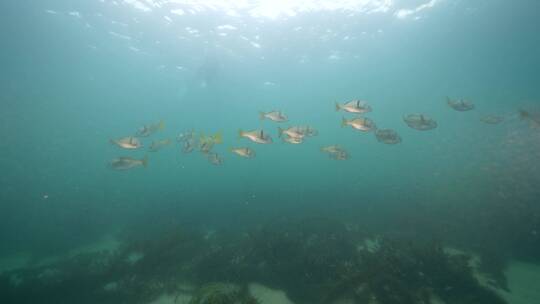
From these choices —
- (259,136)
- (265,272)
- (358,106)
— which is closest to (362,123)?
(358,106)

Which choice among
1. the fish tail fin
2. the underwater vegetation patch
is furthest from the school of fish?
the underwater vegetation patch

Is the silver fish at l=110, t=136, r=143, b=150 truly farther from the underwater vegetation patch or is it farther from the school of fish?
the underwater vegetation patch

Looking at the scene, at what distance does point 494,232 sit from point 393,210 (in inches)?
267

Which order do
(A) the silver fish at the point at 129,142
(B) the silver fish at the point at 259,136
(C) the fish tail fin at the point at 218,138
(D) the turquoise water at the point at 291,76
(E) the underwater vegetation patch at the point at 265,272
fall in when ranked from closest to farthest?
(B) the silver fish at the point at 259,136
(C) the fish tail fin at the point at 218,138
(A) the silver fish at the point at 129,142
(E) the underwater vegetation patch at the point at 265,272
(D) the turquoise water at the point at 291,76

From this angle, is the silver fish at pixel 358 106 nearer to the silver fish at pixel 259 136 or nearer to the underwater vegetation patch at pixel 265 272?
the silver fish at pixel 259 136

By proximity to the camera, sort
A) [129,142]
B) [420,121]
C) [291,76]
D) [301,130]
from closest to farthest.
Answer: [420,121]
[129,142]
[301,130]
[291,76]

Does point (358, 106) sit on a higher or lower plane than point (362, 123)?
higher

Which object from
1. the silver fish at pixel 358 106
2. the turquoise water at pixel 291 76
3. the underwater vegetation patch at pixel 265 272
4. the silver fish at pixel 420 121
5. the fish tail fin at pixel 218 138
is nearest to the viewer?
the silver fish at pixel 358 106

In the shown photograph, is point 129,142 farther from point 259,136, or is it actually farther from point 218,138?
point 259,136

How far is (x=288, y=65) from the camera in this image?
3812 cm

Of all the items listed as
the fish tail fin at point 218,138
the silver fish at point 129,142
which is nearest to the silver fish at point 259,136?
the fish tail fin at point 218,138

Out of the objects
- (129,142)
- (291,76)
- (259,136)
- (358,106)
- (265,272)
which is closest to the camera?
(259,136)

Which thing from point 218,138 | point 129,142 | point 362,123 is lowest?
point 129,142

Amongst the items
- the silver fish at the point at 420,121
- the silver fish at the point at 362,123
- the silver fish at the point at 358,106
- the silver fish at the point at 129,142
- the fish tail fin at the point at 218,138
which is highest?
the silver fish at the point at 358,106
